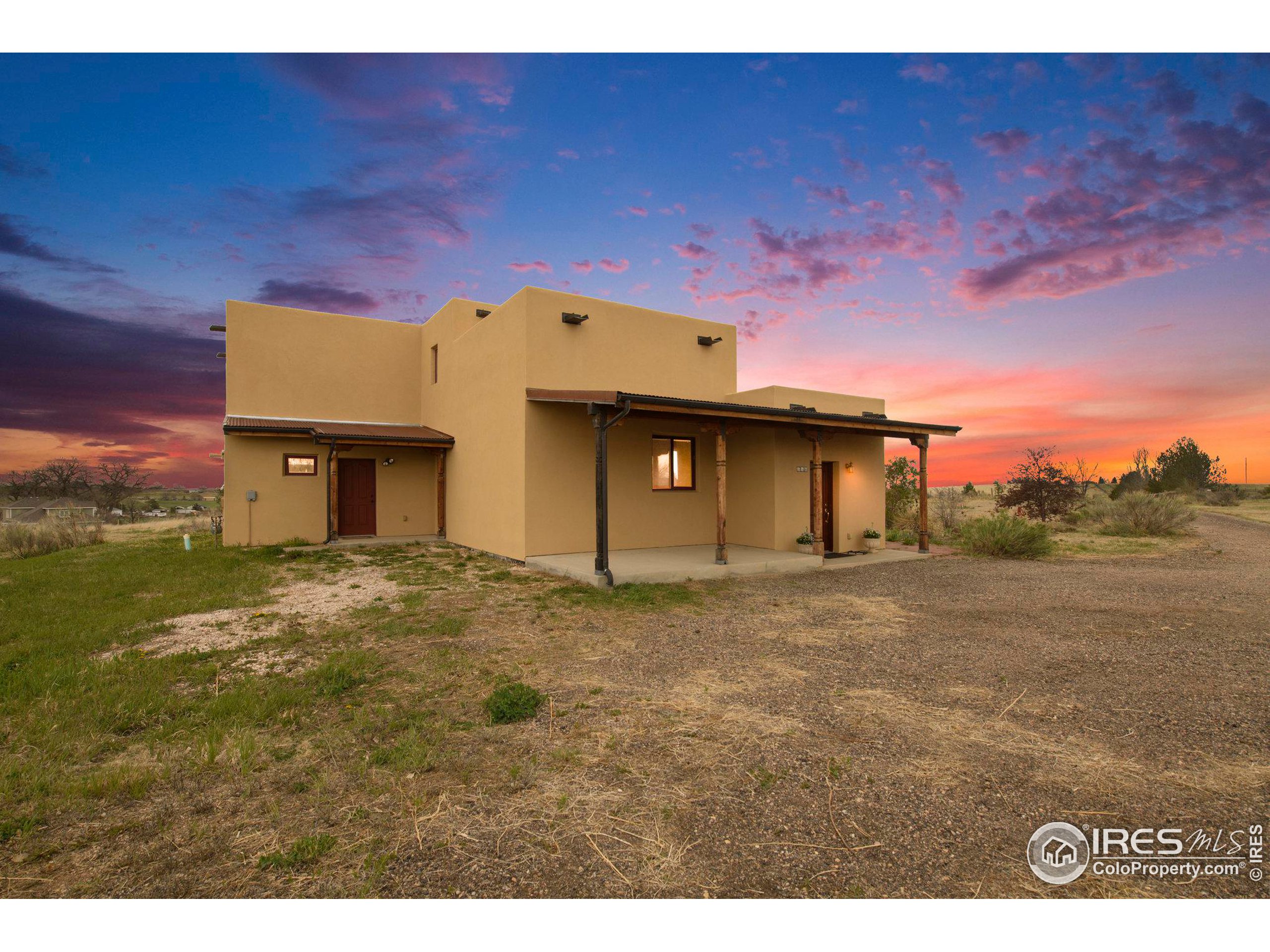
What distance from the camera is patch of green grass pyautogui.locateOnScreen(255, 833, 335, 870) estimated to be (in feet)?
7.01

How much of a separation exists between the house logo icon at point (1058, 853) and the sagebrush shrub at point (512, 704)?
2.88 m

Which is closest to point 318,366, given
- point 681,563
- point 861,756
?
point 681,563

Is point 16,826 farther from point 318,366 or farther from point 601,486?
point 318,366

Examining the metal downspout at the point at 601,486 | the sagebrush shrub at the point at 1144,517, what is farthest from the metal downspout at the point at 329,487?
the sagebrush shrub at the point at 1144,517

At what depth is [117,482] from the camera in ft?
108

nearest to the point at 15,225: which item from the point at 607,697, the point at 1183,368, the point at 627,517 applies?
the point at 627,517

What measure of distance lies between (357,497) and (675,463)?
922 centimetres

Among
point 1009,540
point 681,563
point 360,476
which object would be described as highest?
point 360,476

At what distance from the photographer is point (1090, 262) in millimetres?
11117

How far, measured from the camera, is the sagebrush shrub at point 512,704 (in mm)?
3668

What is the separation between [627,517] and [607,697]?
7641 millimetres

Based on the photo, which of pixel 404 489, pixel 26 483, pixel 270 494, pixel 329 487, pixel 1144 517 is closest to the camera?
pixel 270 494

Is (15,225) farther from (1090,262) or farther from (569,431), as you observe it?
(1090,262)

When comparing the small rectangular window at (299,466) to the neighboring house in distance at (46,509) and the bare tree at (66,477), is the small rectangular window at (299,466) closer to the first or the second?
the neighboring house in distance at (46,509)
